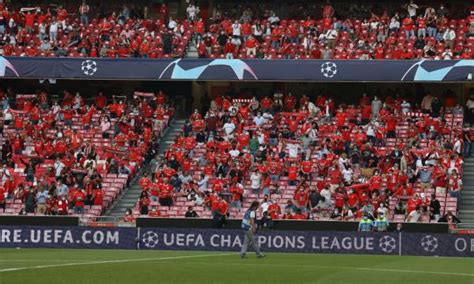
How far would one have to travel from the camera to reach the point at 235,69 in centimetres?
5116

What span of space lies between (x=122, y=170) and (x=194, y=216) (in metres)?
5.36

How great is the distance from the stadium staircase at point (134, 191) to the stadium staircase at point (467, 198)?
12.6 m

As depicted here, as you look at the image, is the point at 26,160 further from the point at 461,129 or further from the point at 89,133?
the point at 461,129

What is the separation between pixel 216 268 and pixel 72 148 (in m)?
19.6

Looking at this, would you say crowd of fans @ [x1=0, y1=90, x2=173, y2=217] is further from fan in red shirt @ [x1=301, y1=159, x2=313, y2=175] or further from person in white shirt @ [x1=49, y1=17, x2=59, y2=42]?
fan in red shirt @ [x1=301, y1=159, x2=313, y2=175]

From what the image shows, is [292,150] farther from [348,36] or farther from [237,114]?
[348,36]

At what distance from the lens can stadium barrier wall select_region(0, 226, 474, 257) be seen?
129 feet

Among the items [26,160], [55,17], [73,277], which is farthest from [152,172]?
[73,277]

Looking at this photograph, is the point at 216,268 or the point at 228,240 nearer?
the point at 216,268

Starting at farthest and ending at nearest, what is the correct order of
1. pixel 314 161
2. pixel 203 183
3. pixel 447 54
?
pixel 447 54
pixel 314 161
pixel 203 183

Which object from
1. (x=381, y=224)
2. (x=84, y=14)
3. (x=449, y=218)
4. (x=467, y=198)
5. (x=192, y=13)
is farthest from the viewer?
(x=84, y=14)

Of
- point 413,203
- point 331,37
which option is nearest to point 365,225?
point 413,203

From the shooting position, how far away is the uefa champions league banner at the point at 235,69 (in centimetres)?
4947

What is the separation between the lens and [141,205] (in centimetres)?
4481
